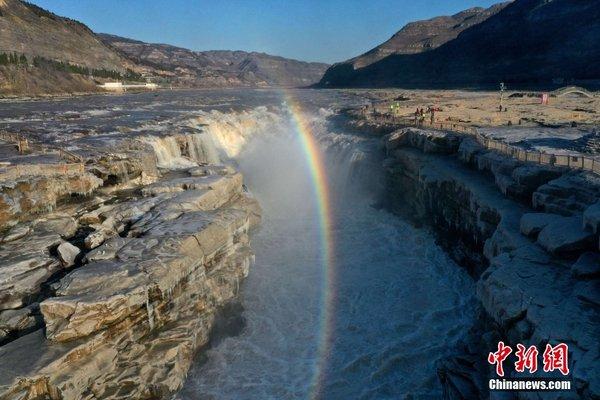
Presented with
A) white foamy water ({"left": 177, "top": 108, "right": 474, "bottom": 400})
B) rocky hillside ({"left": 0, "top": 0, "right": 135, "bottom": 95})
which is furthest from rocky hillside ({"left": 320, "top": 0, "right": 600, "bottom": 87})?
rocky hillside ({"left": 0, "top": 0, "right": 135, "bottom": 95})

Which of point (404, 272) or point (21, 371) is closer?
point (21, 371)

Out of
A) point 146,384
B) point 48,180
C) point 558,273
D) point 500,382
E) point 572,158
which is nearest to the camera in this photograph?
point 500,382

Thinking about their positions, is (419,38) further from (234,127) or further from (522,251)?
(522,251)

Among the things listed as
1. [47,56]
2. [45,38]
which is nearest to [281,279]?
[47,56]

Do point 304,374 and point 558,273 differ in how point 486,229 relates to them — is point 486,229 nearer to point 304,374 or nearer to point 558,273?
point 558,273

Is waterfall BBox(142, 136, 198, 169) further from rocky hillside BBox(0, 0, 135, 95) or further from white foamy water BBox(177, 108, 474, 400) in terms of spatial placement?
rocky hillside BBox(0, 0, 135, 95)

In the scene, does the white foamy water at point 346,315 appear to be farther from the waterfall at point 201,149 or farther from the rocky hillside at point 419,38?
the rocky hillside at point 419,38

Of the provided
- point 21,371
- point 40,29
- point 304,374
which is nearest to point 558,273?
point 304,374
